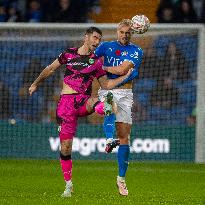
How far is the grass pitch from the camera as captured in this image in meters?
11.7

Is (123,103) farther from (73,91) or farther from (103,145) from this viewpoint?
(103,145)

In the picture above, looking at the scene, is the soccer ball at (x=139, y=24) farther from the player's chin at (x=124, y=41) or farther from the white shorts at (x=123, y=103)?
the white shorts at (x=123, y=103)

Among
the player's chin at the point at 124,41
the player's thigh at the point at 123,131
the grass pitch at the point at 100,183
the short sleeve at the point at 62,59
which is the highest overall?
the player's chin at the point at 124,41

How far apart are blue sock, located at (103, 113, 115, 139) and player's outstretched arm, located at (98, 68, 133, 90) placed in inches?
14.1

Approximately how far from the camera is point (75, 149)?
63.6 feet

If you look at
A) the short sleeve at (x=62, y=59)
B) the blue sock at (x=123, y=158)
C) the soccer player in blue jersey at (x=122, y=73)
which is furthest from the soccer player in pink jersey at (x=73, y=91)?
the blue sock at (x=123, y=158)

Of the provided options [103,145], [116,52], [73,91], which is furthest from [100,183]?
[103,145]

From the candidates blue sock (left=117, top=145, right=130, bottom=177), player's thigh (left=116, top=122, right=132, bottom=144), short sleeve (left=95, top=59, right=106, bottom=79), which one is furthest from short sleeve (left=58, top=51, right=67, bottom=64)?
blue sock (left=117, top=145, right=130, bottom=177)

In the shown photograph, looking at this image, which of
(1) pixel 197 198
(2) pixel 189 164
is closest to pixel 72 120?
(1) pixel 197 198

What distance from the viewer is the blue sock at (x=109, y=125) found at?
1220 centimetres

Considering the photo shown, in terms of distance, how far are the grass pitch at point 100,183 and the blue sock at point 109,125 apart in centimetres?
74

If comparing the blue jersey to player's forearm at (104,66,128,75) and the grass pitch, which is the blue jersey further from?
the grass pitch

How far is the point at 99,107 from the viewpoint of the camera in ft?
38.4

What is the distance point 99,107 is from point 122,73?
0.73 metres
